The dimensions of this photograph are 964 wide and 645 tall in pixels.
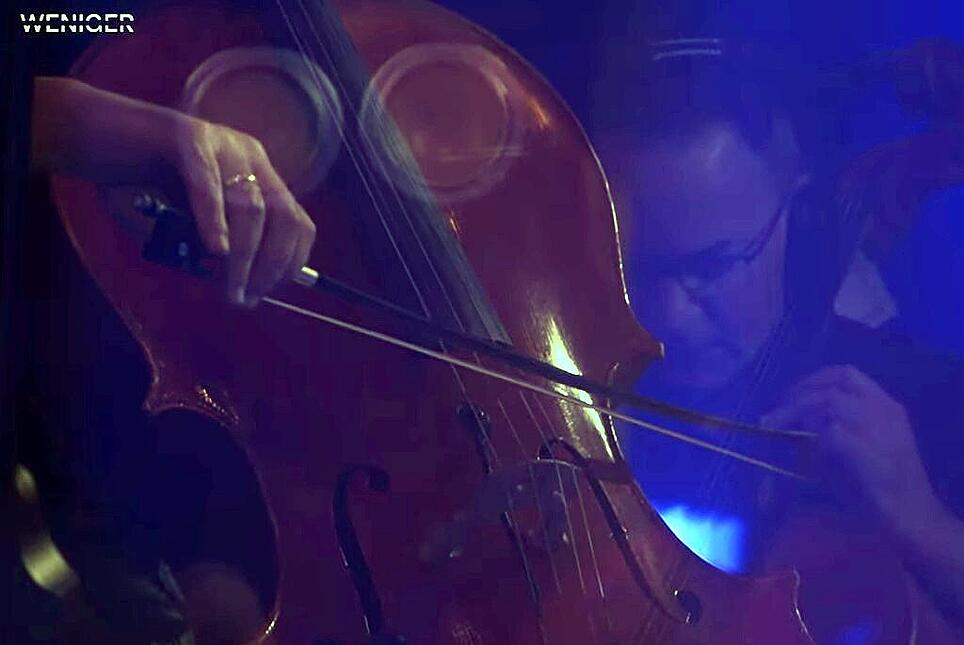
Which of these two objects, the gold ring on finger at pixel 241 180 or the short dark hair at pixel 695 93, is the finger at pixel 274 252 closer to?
the gold ring on finger at pixel 241 180

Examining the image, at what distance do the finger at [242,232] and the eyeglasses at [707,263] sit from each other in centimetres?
29

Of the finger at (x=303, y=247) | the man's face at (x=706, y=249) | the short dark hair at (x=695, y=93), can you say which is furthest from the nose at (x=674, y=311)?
the finger at (x=303, y=247)

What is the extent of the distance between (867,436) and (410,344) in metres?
0.35

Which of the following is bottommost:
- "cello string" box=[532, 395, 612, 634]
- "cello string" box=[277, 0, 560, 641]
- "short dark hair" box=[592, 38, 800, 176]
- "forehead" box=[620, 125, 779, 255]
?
"cello string" box=[532, 395, 612, 634]

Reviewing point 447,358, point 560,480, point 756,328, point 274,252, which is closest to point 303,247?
point 274,252

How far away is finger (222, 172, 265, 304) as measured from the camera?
29.2 inches

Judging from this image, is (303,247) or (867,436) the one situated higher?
(867,436)

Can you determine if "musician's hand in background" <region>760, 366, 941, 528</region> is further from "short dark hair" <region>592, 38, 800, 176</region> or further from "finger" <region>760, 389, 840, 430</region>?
"short dark hair" <region>592, 38, 800, 176</region>

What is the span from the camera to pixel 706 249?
2.76 ft

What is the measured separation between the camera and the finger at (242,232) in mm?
741

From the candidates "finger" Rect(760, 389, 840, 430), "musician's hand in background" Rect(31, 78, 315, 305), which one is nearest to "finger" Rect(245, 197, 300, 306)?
"musician's hand in background" Rect(31, 78, 315, 305)

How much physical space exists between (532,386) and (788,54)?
0.34 metres

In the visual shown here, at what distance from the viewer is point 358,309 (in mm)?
751

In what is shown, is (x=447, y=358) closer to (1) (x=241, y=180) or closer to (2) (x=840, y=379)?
(1) (x=241, y=180)
